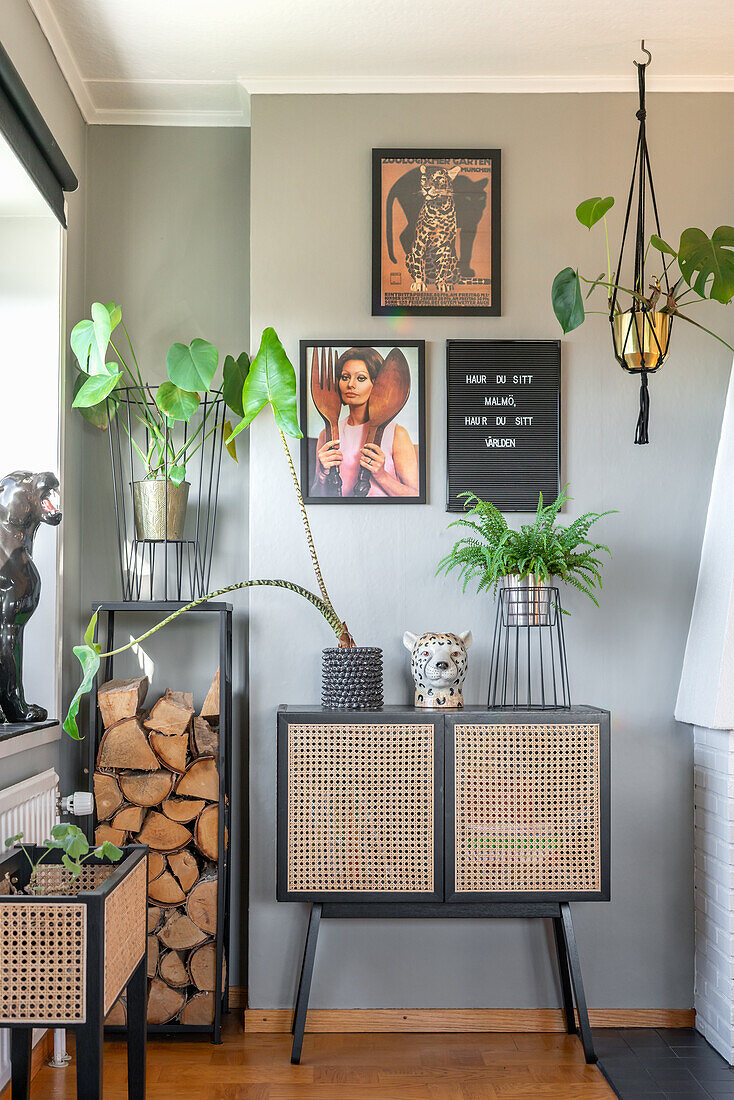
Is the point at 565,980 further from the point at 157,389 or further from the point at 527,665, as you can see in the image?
the point at 157,389

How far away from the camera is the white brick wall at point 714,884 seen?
8.77 ft

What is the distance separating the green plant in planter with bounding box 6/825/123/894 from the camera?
191 centimetres

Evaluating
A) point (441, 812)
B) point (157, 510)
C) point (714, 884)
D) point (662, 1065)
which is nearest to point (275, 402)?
point (157, 510)

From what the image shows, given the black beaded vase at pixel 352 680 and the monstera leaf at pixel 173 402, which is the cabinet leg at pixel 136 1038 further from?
the monstera leaf at pixel 173 402

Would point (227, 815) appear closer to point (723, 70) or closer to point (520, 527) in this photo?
point (520, 527)

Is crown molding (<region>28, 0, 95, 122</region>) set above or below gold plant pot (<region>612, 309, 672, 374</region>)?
above

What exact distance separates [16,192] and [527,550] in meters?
1.76

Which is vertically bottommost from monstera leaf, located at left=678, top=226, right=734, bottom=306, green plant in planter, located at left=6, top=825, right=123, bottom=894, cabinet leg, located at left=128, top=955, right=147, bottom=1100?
cabinet leg, located at left=128, top=955, right=147, bottom=1100

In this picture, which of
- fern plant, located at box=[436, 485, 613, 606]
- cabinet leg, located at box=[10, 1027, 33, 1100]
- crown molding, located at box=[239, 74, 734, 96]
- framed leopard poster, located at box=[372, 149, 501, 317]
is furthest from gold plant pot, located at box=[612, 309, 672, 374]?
cabinet leg, located at box=[10, 1027, 33, 1100]

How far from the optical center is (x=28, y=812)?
2.48 metres

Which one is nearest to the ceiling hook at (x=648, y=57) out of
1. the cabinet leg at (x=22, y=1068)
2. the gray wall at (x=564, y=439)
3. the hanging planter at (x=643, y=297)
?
the gray wall at (x=564, y=439)

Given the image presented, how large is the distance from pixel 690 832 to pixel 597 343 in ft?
5.04

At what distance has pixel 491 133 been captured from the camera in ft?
9.83

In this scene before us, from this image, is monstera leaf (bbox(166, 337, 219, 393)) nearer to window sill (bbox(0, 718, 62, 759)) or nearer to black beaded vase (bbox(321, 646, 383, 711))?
black beaded vase (bbox(321, 646, 383, 711))
